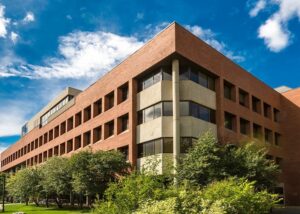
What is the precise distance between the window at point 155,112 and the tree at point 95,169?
161 inches

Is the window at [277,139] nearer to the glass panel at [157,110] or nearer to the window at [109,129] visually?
the window at [109,129]

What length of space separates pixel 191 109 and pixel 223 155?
553 centimetres

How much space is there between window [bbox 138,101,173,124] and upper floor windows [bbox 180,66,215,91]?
294cm

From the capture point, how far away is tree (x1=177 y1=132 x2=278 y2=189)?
2841 cm

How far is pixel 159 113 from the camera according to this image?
33.8 meters

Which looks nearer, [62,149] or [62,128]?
[62,149]

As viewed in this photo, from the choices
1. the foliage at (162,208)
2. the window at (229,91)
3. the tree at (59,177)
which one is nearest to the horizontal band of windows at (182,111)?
the window at (229,91)


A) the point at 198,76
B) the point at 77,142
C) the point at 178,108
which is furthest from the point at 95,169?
the point at 77,142

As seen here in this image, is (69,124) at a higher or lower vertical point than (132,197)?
higher

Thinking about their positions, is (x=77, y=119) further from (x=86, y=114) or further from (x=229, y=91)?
(x=229, y=91)

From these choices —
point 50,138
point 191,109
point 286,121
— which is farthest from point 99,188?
point 50,138

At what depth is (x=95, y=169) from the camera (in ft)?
111

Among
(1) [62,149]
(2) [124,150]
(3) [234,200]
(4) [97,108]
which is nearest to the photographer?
(3) [234,200]

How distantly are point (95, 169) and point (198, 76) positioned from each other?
489 inches
